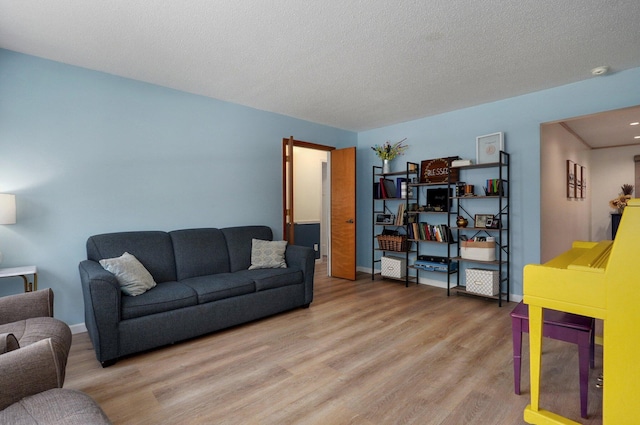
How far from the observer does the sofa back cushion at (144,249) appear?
9.56ft

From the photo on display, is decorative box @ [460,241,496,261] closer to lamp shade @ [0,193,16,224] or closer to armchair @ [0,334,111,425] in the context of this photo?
armchair @ [0,334,111,425]

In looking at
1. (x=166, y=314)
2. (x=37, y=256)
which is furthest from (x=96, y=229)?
(x=166, y=314)

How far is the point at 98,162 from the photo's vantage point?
3.10 metres

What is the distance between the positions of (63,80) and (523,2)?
151 inches

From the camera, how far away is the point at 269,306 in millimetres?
3301

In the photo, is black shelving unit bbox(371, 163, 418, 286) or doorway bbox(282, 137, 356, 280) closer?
doorway bbox(282, 137, 356, 280)

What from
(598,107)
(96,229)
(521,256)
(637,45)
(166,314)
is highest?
(637,45)

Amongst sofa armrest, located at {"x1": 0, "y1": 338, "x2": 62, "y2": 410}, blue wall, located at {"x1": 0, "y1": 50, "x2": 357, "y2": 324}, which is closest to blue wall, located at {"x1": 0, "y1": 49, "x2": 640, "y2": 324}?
blue wall, located at {"x1": 0, "y1": 50, "x2": 357, "y2": 324}

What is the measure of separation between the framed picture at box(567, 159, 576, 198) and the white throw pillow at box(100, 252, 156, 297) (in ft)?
20.7

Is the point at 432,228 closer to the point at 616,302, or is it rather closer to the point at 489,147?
the point at 489,147

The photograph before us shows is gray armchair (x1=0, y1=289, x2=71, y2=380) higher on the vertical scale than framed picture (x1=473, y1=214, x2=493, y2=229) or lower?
lower

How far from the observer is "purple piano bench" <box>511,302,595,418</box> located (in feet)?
5.59

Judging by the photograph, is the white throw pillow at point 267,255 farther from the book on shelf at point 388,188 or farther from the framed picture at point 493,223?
the framed picture at point 493,223

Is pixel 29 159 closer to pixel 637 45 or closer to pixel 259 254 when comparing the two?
pixel 259 254
